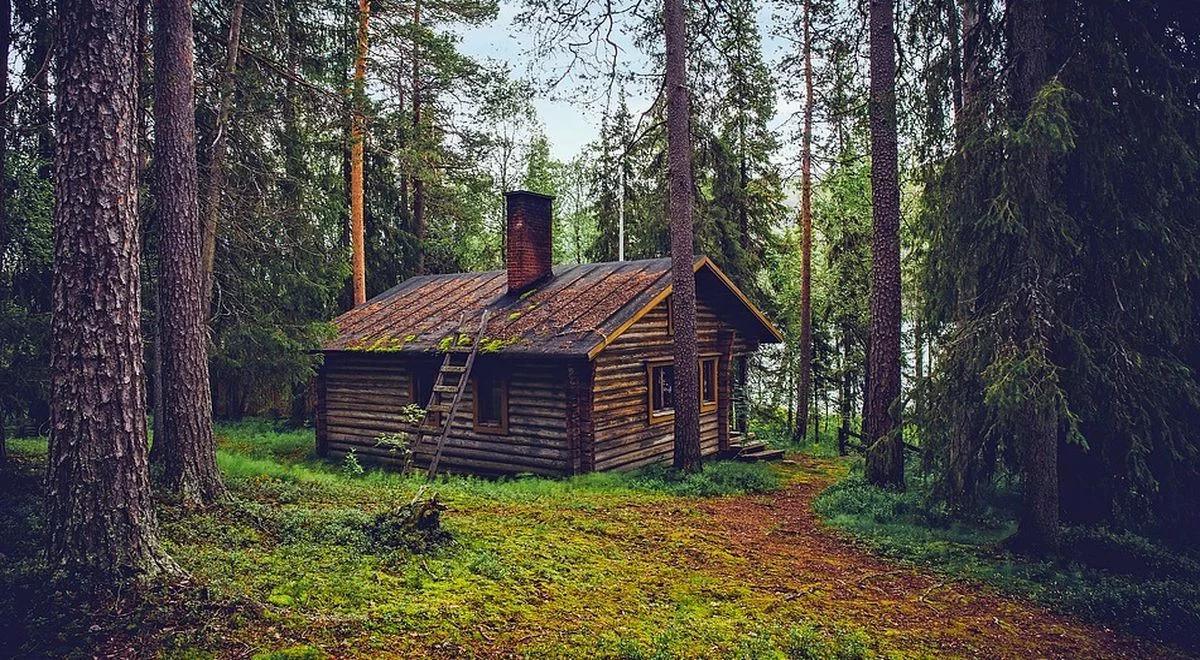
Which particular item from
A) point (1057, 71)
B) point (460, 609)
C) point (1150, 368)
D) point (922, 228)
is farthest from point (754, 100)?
point (460, 609)

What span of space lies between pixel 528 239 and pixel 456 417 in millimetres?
5072

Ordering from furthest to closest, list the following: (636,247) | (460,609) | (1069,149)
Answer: (636,247) < (1069,149) < (460,609)

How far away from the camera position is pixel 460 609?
19.6 feet

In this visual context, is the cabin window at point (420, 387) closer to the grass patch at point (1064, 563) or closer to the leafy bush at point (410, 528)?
the leafy bush at point (410, 528)

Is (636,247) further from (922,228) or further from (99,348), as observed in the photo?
(99,348)

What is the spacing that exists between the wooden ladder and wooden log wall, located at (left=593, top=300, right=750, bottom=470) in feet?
9.18

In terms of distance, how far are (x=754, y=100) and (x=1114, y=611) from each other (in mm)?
13048

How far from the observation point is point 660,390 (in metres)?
17.5

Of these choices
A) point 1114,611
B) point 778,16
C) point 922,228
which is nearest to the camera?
point 1114,611

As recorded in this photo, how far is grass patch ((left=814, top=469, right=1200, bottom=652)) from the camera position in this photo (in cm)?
693

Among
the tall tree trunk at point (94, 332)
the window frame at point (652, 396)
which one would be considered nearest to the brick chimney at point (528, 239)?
the window frame at point (652, 396)

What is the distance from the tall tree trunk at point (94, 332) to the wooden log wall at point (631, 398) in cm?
1031

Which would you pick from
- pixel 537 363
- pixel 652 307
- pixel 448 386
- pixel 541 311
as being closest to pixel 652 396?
pixel 652 307

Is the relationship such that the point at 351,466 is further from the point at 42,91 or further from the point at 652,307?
the point at 42,91
